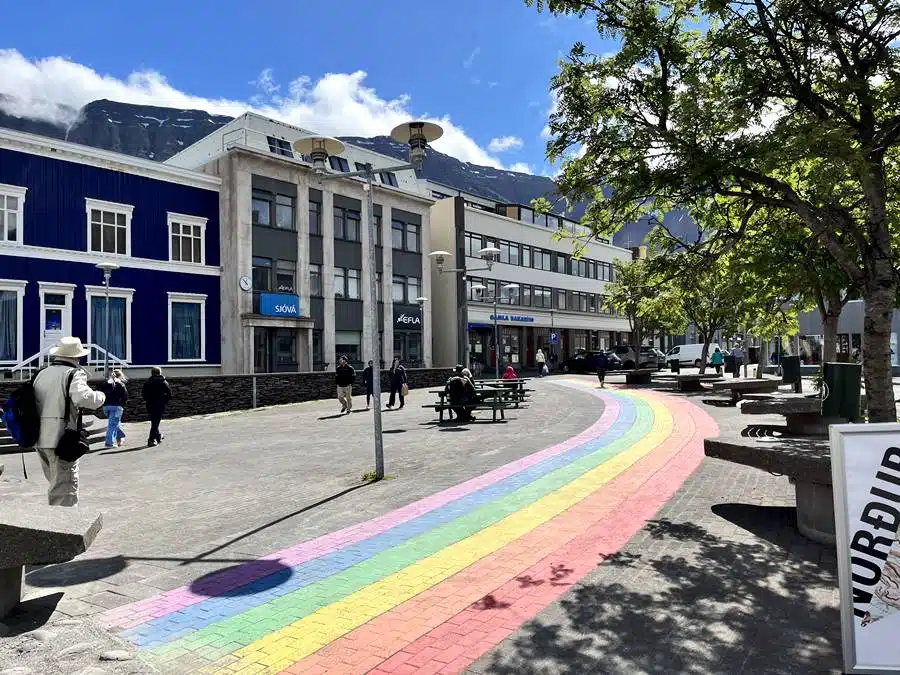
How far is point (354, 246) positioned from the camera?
36.8m

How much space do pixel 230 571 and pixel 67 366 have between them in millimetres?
2400

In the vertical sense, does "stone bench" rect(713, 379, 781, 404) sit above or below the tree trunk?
below

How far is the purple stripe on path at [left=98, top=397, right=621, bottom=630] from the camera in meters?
4.44

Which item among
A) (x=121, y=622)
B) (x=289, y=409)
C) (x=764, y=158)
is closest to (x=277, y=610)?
(x=121, y=622)

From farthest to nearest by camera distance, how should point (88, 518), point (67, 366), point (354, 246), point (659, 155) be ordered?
point (354, 246), point (659, 155), point (67, 366), point (88, 518)

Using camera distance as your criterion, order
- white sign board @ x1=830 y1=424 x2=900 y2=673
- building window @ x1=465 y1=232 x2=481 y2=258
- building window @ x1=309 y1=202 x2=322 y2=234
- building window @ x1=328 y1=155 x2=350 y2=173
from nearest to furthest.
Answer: white sign board @ x1=830 y1=424 x2=900 y2=673
building window @ x1=309 y1=202 x2=322 y2=234
building window @ x1=328 y1=155 x2=350 y2=173
building window @ x1=465 y1=232 x2=481 y2=258

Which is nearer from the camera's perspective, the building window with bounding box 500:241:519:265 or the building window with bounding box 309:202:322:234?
the building window with bounding box 309:202:322:234

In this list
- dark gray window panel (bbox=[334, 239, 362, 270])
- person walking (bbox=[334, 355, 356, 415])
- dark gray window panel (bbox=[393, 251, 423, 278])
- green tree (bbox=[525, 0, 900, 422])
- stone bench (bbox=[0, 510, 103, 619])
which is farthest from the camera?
dark gray window panel (bbox=[393, 251, 423, 278])

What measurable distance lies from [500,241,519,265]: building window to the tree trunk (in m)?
41.9

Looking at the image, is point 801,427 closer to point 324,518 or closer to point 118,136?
point 324,518

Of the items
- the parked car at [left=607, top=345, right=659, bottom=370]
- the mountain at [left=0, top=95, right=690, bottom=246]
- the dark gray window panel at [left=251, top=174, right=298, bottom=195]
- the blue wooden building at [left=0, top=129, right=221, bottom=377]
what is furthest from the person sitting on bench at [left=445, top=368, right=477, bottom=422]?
the mountain at [left=0, top=95, right=690, bottom=246]

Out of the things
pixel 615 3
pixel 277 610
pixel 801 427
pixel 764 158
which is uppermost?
pixel 615 3

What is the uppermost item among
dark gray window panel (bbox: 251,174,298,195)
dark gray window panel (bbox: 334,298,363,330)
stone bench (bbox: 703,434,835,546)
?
dark gray window panel (bbox: 251,174,298,195)

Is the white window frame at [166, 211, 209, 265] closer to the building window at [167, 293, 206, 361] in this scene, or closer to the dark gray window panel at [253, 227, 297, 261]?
the building window at [167, 293, 206, 361]
